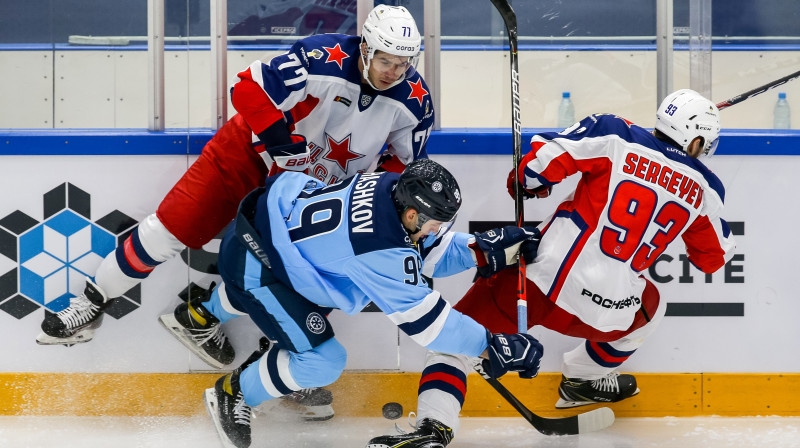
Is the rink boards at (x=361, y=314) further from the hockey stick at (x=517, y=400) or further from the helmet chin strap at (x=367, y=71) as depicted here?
the helmet chin strap at (x=367, y=71)

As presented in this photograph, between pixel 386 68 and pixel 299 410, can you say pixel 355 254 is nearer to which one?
pixel 386 68

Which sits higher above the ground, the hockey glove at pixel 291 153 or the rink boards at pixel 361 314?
the hockey glove at pixel 291 153

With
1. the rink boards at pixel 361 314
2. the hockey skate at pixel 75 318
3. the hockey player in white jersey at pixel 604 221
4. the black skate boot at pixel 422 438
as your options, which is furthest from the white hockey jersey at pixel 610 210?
the hockey skate at pixel 75 318

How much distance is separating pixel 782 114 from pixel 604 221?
1104mm

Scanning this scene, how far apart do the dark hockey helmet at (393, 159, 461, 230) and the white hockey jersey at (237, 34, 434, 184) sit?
542 millimetres

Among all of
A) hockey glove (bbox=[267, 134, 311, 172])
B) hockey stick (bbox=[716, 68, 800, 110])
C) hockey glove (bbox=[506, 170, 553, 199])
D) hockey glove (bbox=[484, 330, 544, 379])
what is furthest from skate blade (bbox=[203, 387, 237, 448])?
hockey stick (bbox=[716, 68, 800, 110])

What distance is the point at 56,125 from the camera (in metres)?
2.91

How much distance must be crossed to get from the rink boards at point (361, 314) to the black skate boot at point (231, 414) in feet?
1.26

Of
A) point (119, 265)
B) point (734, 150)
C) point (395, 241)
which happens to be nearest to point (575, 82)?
point (734, 150)

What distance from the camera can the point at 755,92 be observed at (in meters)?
2.95

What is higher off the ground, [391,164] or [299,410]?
[391,164]

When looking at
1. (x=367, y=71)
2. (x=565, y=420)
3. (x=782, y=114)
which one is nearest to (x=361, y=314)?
(x=565, y=420)

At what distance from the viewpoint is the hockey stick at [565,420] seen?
2.69 meters

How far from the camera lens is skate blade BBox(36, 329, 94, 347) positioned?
2764mm
